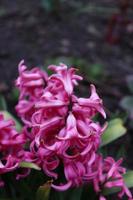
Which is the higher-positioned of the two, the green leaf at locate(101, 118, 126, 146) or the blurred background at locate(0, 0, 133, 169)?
the green leaf at locate(101, 118, 126, 146)

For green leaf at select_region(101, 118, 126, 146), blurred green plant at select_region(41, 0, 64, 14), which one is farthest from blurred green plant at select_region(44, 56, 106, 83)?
green leaf at select_region(101, 118, 126, 146)

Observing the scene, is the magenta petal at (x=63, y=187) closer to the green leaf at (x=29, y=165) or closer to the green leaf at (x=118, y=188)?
the green leaf at (x=29, y=165)

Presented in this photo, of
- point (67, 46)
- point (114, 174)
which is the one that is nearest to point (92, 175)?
point (114, 174)

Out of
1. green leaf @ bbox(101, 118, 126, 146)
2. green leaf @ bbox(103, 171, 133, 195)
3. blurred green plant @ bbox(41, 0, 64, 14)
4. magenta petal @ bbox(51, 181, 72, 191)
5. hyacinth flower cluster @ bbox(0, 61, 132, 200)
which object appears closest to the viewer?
hyacinth flower cluster @ bbox(0, 61, 132, 200)

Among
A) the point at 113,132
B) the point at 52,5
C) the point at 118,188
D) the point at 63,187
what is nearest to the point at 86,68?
the point at 52,5

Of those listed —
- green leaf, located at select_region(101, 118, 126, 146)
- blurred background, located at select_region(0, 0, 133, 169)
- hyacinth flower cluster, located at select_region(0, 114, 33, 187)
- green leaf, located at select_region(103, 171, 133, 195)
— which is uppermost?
hyacinth flower cluster, located at select_region(0, 114, 33, 187)

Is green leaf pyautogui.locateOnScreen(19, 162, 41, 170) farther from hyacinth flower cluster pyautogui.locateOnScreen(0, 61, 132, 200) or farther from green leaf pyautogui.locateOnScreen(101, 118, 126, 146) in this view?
green leaf pyautogui.locateOnScreen(101, 118, 126, 146)

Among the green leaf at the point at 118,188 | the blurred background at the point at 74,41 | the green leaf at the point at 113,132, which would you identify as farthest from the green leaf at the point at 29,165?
the blurred background at the point at 74,41

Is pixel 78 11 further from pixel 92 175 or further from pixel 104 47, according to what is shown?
pixel 92 175
